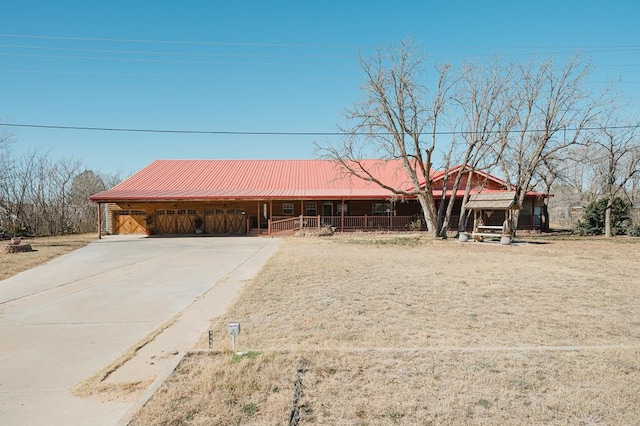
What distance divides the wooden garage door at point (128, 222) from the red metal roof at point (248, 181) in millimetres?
1855

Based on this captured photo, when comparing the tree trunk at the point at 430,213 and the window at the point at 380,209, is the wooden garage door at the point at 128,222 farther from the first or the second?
the tree trunk at the point at 430,213

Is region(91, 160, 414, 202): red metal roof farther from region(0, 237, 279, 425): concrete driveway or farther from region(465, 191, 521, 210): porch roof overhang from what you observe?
region(0, 237, 279, 425): concrete driveway

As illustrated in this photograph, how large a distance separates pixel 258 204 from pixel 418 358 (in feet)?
78.8

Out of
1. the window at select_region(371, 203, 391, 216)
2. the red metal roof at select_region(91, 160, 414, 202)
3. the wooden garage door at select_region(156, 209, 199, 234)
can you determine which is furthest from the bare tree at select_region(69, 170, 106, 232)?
the window at select_region(371, 203, 391, 216)

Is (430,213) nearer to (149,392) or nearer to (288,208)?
(288,208)

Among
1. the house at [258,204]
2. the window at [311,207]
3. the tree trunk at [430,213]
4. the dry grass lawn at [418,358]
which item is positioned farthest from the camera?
the window at [311,207]

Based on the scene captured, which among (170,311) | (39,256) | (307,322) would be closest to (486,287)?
(307,322)

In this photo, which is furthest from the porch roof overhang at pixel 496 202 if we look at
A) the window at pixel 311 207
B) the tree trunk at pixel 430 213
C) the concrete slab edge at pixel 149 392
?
the concrete slab edge at pixel 149 392

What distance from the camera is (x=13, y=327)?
21.2 ft

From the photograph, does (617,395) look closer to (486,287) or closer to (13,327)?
(486,287)

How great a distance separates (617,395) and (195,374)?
4223 millimetres

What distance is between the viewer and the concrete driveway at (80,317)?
12.4 feet

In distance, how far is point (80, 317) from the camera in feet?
22.9

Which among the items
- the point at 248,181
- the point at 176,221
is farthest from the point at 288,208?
the point at 176,221
